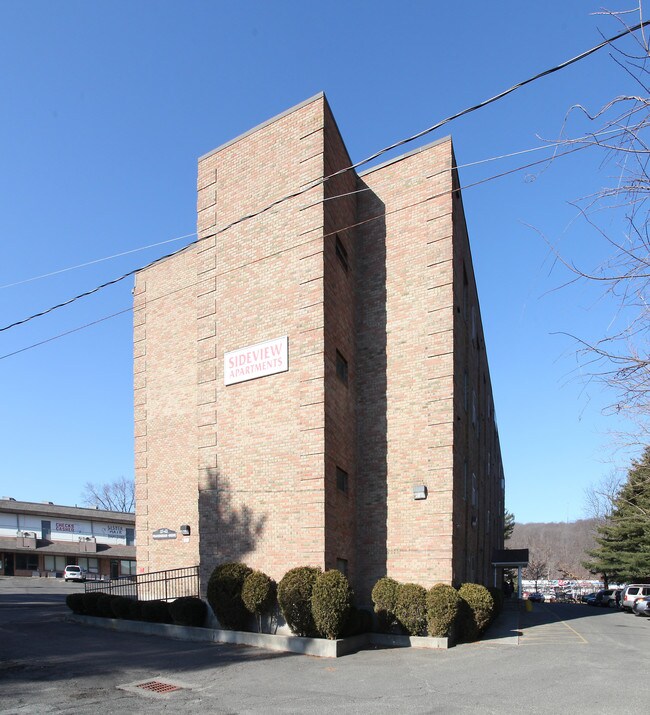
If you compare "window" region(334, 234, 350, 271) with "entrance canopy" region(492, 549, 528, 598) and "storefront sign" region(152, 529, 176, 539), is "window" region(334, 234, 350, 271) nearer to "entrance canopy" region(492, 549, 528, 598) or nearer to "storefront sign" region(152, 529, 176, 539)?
"storefront sign" region(152, 529, 176, 539)

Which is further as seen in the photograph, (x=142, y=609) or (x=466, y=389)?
(x=466, y=389)

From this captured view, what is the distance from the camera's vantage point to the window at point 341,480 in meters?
17.3

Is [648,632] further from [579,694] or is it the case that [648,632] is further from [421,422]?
[579,694]

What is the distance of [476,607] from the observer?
16281 mm

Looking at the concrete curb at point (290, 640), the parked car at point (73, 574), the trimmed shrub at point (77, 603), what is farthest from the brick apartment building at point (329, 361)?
the parked car at point (73, 574)

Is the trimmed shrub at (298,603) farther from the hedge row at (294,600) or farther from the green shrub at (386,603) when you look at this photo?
the green shrub at (386,603)

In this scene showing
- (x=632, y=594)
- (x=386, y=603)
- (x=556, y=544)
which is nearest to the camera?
(x=386, y=603)

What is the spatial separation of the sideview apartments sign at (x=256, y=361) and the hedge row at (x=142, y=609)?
19.2ft

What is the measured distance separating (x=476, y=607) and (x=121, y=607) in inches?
377

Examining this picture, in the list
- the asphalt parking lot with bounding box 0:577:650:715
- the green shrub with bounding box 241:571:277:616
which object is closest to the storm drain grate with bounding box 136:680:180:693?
the asphalt parking lot with bounding box 0:577:650:715

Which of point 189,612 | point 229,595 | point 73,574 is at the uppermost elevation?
point 229,595

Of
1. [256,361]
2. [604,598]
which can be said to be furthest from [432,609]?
[604,598]

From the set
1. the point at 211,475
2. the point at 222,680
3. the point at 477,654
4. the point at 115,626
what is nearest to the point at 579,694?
the point at 477,654

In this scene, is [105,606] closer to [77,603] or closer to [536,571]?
[77,603]
